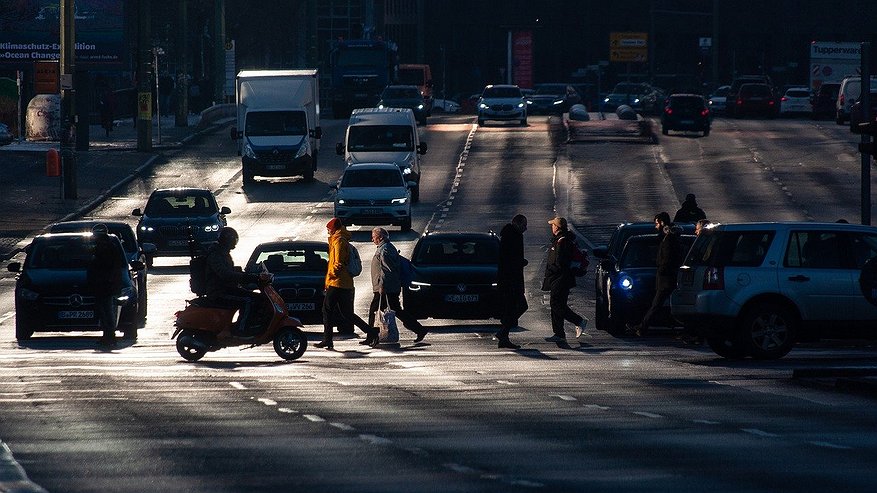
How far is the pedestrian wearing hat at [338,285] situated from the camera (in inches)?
910

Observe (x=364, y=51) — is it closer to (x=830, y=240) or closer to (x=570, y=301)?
(x=570, y=301)

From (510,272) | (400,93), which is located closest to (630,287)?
(510,272)

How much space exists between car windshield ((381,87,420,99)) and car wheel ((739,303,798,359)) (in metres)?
54.7

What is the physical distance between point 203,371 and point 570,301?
1286 centimetres

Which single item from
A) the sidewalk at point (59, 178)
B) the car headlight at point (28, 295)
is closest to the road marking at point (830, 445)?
the car headlight at point (28, 295)

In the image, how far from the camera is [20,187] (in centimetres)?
5438

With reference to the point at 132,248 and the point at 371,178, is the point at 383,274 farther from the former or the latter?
the point at 371,178

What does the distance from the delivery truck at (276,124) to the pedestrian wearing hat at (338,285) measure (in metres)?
31.7

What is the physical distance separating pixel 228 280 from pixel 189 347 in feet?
3.02

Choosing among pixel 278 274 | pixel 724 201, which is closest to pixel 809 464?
pixel 278 274

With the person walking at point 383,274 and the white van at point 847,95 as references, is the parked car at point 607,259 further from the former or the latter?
the white van at point 847,95

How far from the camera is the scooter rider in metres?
20.9

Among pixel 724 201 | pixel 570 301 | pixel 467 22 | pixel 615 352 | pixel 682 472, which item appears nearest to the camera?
pixel 682 472

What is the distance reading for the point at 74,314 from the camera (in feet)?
81.8
